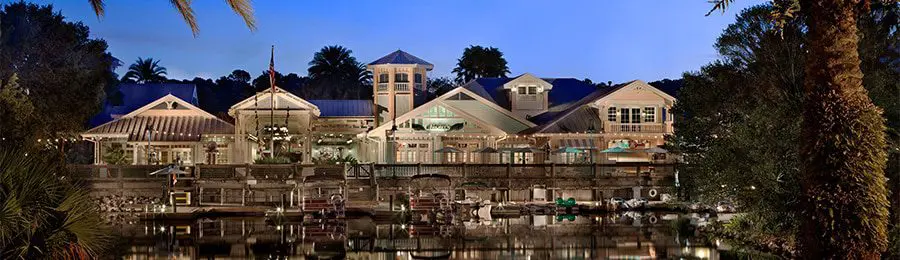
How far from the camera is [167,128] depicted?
60844 millimetres

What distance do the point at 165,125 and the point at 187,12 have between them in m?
50.7

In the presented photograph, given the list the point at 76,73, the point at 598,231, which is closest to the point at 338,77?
the point at 76,73

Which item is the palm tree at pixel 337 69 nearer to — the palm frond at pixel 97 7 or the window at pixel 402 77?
the window at pixel 402 77

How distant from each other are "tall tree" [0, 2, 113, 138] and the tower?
55.9ft

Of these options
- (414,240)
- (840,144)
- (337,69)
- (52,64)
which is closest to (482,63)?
(337,69)

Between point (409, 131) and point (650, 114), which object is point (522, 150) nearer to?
point (409, 131)

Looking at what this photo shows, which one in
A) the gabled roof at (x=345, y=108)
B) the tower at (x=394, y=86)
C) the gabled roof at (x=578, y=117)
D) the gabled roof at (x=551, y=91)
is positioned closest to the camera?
the gabled roof at (x=578, y=117)

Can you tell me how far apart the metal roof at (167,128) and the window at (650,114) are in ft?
82.3

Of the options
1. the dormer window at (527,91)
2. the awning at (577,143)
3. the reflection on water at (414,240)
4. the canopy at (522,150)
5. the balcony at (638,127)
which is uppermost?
the dormer window at (527,91)

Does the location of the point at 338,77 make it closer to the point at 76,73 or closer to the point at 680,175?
the point at 76,73

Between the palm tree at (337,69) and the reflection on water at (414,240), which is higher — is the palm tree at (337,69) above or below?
above

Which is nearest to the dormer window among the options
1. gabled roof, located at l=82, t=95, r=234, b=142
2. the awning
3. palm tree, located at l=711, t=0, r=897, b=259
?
the awning

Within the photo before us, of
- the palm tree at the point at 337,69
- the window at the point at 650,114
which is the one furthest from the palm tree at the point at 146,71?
the window at the point at 650,114

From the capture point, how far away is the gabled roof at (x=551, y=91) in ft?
220
